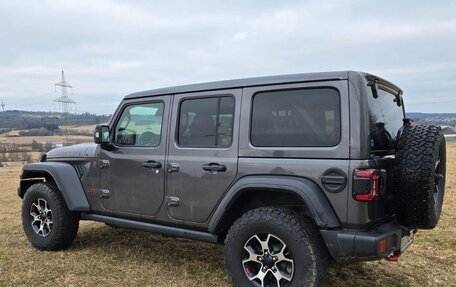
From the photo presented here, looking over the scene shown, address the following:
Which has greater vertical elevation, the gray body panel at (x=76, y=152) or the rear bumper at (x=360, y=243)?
the gray body panel at (x=76, y=152)

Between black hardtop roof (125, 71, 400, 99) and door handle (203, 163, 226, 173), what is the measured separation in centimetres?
72

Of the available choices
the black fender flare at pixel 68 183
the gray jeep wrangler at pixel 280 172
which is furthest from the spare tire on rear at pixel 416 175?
the black fender flare at pixel 68 183

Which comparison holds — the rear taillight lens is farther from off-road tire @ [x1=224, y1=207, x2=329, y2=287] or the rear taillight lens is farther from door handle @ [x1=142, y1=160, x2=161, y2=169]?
door handle @ [x1=142, y1=160, x2=161, y2=169]

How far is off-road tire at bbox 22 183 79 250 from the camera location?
16.0 ft

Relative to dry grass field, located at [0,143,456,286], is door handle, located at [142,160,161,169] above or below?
above

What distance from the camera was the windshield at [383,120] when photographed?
3.25 meters

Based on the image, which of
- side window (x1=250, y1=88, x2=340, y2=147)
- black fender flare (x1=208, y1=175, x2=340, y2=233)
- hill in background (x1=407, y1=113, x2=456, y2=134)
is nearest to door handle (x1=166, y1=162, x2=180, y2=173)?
black fender flare (x1=208, y1=175, x2=340, y2=233)

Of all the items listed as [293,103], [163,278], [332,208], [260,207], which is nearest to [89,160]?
[163,278]

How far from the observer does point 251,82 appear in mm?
3697

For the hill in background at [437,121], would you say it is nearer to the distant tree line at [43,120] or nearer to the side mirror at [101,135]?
the side mirror at [101,135]

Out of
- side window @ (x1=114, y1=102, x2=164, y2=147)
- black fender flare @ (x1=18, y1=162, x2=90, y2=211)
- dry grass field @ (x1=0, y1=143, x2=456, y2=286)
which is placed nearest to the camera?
dry grass field @ (x1=0, y1=143, x2=456, y2=286)

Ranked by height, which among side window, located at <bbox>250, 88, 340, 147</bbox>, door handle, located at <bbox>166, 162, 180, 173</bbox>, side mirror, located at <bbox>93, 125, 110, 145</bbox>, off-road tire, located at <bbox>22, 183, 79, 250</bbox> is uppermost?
side window, located at <bbox>250, 88, 340, 147</bbox>

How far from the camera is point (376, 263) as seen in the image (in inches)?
178

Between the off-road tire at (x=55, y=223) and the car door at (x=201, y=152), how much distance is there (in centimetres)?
159
